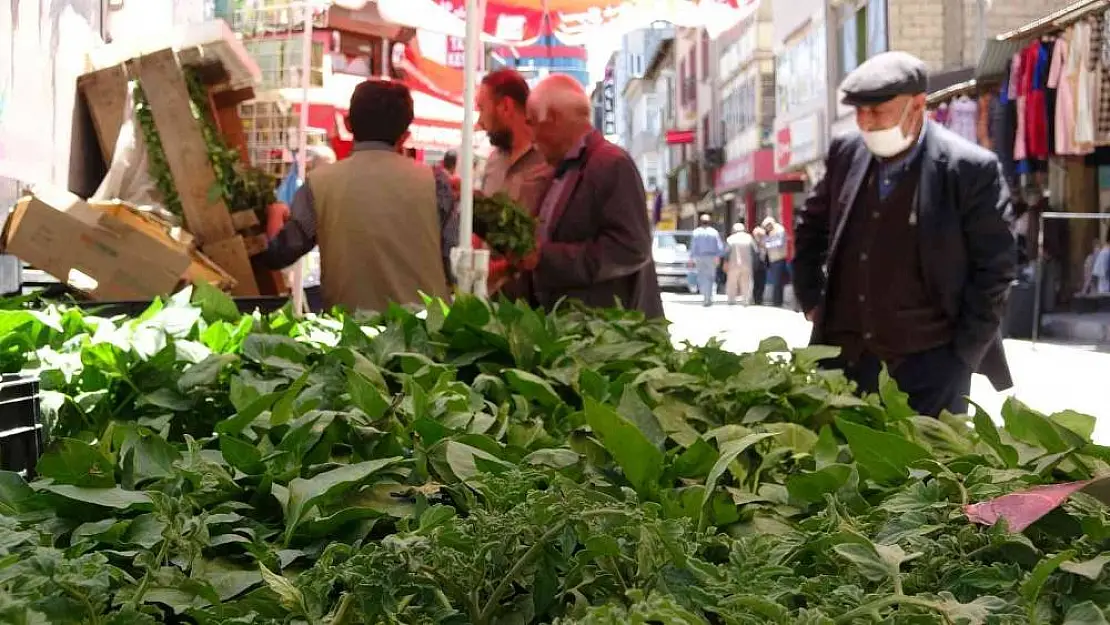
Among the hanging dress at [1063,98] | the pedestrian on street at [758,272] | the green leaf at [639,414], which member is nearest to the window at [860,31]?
the pedestrian on street at [758,272]

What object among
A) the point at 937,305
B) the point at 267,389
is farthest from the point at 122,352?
the point at 937,305

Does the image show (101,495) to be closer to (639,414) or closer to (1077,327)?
(639,414)

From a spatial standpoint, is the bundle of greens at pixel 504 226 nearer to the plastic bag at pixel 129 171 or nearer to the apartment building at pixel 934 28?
the plastic bag at pixel 129 171

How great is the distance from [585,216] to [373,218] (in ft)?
2.54

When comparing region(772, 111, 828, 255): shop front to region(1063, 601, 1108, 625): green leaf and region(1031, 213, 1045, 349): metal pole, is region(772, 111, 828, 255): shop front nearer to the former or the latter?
region(1031, 213, 1045, 349): metal pole

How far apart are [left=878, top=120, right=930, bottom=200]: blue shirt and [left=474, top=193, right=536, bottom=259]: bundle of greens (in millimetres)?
1175

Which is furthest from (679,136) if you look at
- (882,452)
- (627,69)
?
(882,452)

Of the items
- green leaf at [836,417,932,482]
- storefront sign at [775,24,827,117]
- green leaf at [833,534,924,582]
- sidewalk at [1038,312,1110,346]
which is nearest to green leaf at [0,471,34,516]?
green leaf at [833,534,924,582]

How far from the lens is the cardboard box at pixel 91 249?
4453 mm

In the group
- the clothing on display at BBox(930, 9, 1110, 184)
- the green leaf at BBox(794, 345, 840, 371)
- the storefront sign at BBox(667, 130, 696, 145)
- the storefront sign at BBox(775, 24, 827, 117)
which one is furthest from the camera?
the storefront sign at BBox(667, 130, 696, 145)

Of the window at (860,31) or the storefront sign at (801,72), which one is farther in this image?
the storefront sign at (801,72)

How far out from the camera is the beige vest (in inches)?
190

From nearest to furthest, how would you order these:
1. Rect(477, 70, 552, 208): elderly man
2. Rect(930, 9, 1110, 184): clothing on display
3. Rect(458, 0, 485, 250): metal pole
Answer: Rect(458, 0, 485, 250): metal pole
Rect(477, 70, 552, 208): elderly man
Rect(930, 9, 1110, 184): clothing on display

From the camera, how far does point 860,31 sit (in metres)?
27.6
